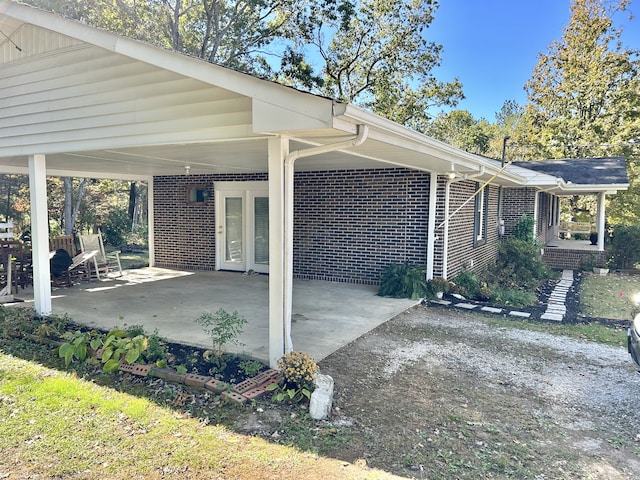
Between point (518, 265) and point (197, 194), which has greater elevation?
point (197, 194)

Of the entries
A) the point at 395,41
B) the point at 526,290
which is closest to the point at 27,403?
the point at 526,290

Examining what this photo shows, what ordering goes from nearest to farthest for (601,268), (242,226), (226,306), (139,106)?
1. (139,106)
2. (226,306)
3. (242,226)
4. (601,268)

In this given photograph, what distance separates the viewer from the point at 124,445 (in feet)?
9.58

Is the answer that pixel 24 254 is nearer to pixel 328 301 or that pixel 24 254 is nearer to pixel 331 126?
A: pixel 328 301

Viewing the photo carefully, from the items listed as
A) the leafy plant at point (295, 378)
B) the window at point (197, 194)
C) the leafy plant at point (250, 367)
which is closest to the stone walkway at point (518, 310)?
the leafy plant at point (250, 367)

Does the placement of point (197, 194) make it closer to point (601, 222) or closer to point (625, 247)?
point (601, 222)

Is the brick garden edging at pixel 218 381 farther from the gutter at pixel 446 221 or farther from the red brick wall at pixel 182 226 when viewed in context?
the red brick wall at pixel 182 226

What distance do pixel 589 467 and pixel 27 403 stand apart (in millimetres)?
4103

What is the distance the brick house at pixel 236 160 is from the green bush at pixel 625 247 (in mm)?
2742

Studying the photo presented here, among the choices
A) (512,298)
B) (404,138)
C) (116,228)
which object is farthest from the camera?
(116,228)

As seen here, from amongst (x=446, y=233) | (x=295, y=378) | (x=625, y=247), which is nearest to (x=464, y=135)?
(x=625, y=247)

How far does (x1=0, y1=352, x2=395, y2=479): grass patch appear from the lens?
8.68 ft

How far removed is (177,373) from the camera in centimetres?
392

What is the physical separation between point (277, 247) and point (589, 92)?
24.9m
